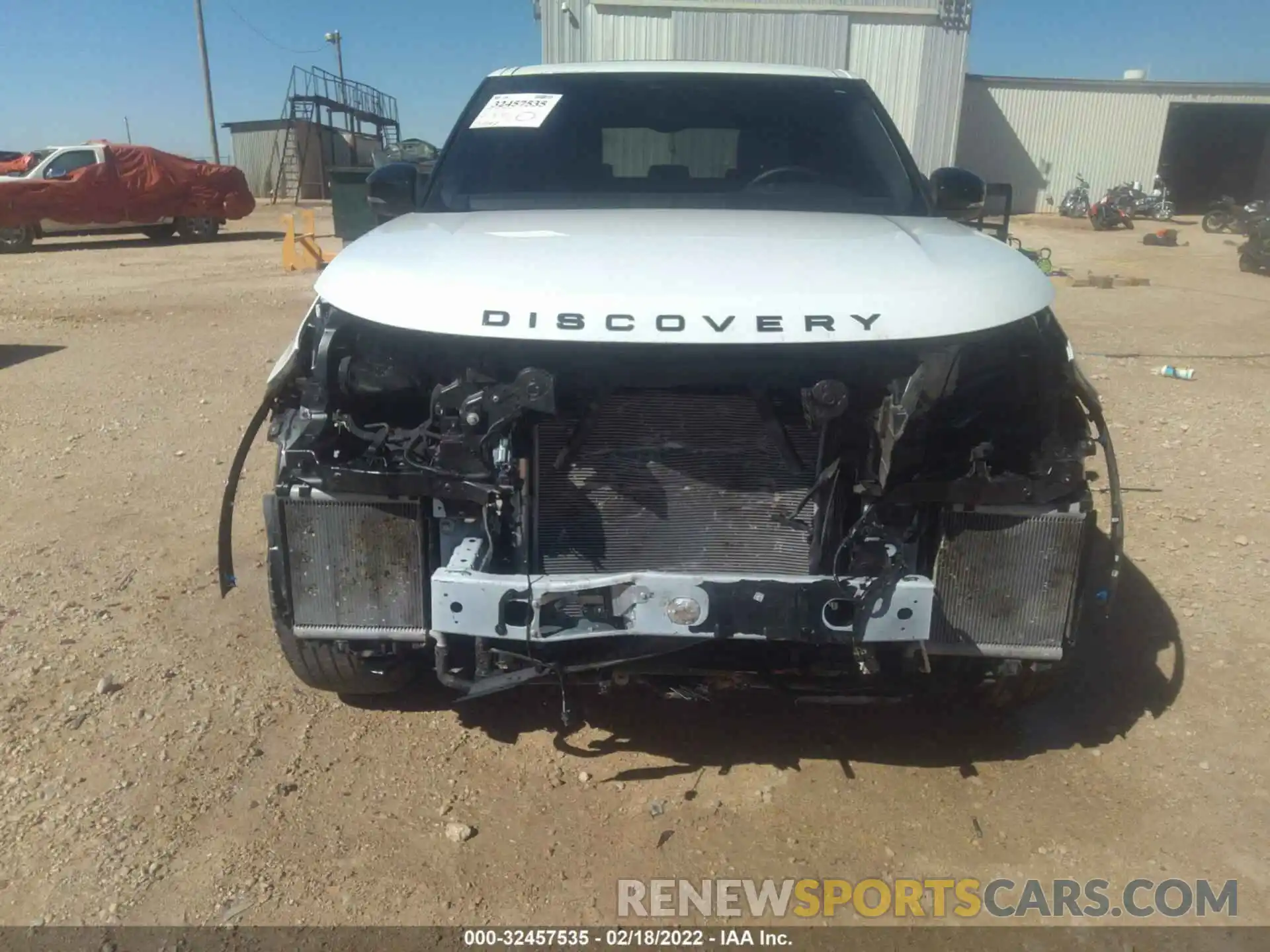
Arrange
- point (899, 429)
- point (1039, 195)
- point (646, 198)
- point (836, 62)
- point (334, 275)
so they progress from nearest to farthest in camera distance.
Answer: point (899, 429) → point (334, 275) → point (646, 198) → point (836, 62) → point (1039, 195)

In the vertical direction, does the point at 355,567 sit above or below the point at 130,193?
above

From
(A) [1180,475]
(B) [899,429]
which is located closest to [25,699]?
(B) [899,429]

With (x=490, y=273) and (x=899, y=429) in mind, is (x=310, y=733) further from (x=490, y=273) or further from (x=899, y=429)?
(x=899, y=429)

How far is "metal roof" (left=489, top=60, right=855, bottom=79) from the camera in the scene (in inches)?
154

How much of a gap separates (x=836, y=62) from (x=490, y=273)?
1926 cm

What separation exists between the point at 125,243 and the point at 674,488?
1956 cm

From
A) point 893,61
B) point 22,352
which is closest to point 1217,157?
point 893,61

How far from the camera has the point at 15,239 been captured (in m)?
16.5

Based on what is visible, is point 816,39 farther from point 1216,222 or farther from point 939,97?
point 1216,222

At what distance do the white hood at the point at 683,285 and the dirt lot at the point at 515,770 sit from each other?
1341 millimetres

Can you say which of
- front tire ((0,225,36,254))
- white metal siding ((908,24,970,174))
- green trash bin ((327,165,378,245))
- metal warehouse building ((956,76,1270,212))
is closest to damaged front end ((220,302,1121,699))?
green trash bin ((327,165,378,245))

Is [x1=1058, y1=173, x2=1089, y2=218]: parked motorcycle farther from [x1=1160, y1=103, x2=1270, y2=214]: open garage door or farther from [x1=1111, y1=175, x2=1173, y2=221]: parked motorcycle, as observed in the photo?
[x1=1160, y1=103, x2=1270, y2=214]: open garage door

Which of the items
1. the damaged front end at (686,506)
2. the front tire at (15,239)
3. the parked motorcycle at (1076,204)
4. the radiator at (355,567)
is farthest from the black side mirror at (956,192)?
the parked motorcycle at (1076,204)

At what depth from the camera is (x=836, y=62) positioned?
19.4m
